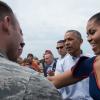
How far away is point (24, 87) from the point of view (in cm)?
179

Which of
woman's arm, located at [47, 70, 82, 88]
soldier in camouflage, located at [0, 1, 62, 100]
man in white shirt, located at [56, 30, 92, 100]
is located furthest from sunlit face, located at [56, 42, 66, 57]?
soldier in camouflage, located at [0, 1, 62, 100]

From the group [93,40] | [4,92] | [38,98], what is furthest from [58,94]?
[93,40]

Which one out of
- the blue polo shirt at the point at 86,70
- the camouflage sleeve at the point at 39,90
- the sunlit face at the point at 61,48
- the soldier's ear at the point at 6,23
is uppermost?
the soldier's ear at the point at 6,23

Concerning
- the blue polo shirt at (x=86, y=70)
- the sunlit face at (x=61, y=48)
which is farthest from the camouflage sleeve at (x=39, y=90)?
the sunlit face at (x=61, y=48)

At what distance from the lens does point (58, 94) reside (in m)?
1.86

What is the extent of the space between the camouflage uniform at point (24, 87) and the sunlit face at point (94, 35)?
70.9 inches

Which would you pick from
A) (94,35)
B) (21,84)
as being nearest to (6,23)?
(21,84)

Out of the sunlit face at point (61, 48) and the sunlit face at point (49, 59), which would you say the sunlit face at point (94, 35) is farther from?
the sunlit face at point (49, 59)

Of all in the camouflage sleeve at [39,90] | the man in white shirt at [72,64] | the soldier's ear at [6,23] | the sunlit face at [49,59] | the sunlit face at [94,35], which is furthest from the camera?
the sunlit face at [49,59]

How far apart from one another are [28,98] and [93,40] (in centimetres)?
196

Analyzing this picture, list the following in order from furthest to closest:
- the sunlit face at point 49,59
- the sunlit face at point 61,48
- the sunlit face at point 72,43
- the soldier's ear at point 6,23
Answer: the sunlit face at point 49,59 < the sunlit face at point 61,48 < the sunlit face at point 72,43 < the soldier's ear at point 6,23

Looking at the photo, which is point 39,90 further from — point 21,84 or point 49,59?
point 49,59

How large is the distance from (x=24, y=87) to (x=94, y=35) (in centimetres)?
193

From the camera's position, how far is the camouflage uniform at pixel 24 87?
178cm
